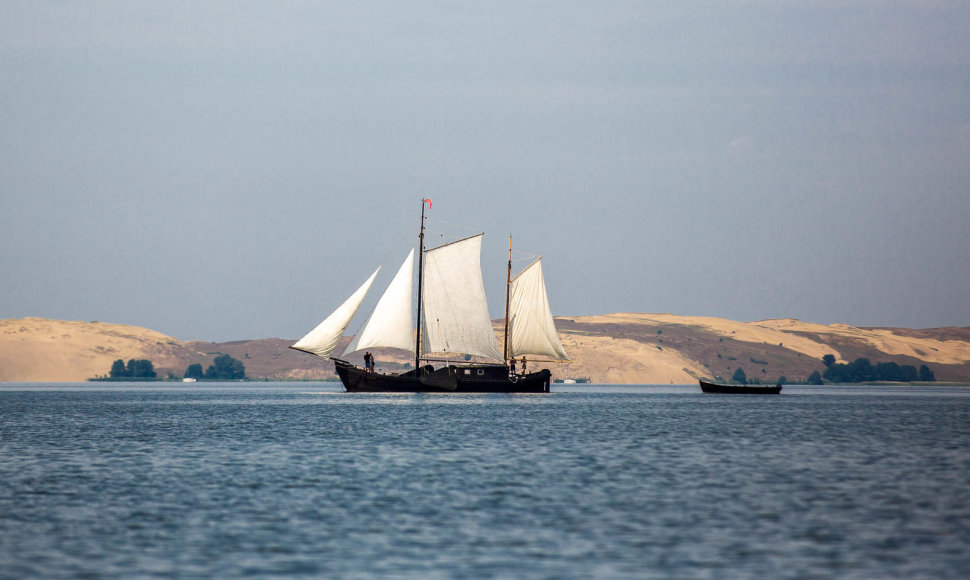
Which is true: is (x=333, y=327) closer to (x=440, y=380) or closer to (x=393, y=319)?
(x=393, y=319)

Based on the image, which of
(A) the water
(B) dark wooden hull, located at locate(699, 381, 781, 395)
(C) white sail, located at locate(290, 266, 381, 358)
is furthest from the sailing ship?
(A) the water

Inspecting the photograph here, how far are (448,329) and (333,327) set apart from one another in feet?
46.0

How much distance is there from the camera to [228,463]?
4512cm

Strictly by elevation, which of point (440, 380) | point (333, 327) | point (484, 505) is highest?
point (333, 327)

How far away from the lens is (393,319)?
12700 centimetres

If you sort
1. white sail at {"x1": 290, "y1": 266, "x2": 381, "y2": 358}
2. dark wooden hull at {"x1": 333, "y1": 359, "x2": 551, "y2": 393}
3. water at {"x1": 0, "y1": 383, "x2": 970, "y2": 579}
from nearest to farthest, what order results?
water at {"x1": 0, "y1": 383, "x2": 970, "y2": 579}, white sail at {"x1": 290, "y1": 266, "x2": 381, "y2": 358}, dark wooden hull at {"x1": 333, "y1": 359, "x2": 551, "y2": 393}

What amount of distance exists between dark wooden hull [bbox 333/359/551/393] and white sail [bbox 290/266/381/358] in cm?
689

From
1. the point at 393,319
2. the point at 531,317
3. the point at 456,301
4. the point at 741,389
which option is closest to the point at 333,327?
the point at 393,319

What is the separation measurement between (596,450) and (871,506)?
67.4 feet

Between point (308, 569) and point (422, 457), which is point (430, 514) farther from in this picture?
point (422, 457)

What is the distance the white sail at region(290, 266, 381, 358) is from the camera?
12631 cm

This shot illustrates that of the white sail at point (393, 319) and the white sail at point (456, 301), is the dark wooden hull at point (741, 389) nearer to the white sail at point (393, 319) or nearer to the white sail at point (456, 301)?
the white sail at point (456, 301)

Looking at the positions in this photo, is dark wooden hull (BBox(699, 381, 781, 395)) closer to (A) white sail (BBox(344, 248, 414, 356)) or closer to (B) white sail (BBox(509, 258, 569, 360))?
(B) white sail (BBox(509, 258, 569, 360))

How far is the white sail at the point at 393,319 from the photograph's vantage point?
414 feet
